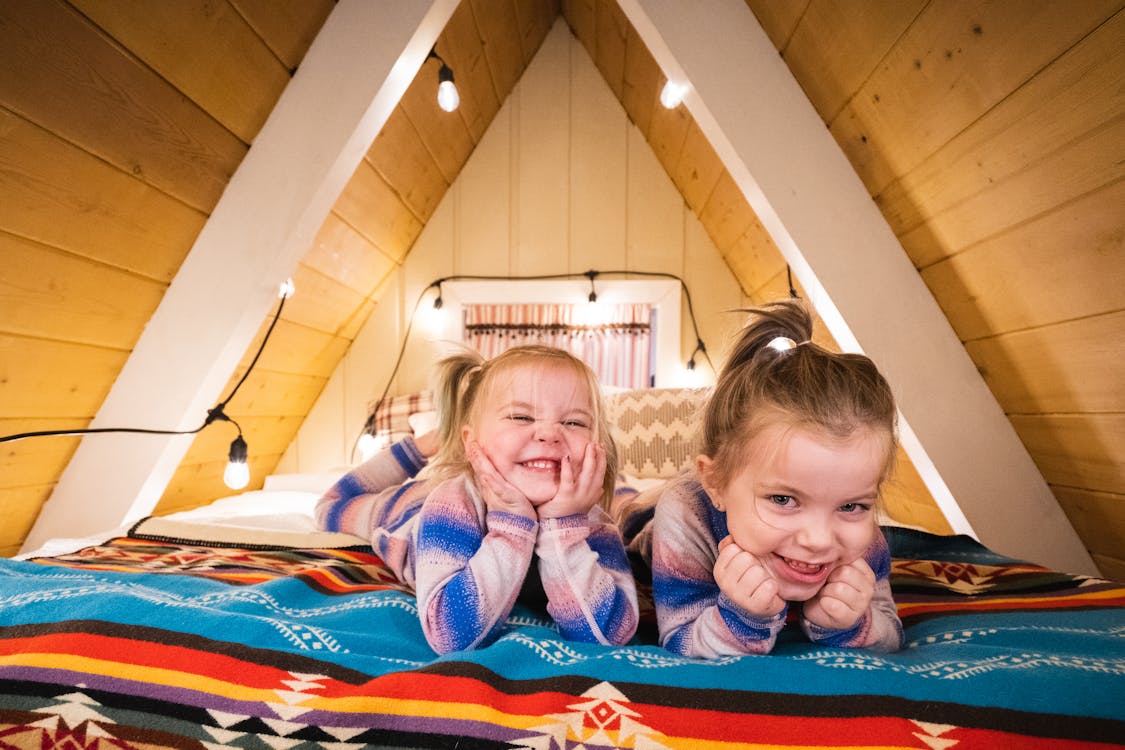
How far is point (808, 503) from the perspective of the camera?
66 centimetres

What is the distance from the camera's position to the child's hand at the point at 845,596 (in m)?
0.67

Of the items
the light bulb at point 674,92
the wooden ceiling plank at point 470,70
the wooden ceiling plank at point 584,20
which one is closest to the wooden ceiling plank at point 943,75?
the light bulb at point 674,92

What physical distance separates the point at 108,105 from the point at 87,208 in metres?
0.22

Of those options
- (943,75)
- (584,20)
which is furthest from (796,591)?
(584,20)

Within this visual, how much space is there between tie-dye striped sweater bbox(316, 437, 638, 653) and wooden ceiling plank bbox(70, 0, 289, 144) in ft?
3.22

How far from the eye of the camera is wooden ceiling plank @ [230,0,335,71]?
1.15 m

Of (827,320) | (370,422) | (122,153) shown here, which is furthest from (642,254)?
(122,153)

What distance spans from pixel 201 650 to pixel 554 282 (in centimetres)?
218

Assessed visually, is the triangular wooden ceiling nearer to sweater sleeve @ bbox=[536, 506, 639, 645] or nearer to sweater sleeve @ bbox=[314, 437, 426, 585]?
sweater sleeve @ bbox=[314, 437, 426, 585]

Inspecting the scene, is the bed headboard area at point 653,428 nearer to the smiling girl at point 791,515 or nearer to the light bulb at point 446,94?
the light bulb at point 446,94

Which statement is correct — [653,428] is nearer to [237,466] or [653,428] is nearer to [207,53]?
[237,466]

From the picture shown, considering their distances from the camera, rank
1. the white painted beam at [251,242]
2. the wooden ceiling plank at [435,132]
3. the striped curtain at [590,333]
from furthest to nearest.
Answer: the striped curtain at [590,333] < the wooden ceiling plank at [435,132] < the white painted beam at [251,242]

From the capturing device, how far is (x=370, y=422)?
2.49 metres

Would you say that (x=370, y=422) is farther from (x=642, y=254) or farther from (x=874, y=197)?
(x=874, y=197)
